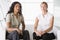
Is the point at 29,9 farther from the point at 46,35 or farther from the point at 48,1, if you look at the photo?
the point at 46,35

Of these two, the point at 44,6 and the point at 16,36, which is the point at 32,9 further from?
the point at 16,36

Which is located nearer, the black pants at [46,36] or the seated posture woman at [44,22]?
the black pants at [46,36]

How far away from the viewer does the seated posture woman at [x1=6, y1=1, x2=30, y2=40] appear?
7.77 ft

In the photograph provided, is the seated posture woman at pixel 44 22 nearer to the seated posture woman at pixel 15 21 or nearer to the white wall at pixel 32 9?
the white wall at pixel 32 9

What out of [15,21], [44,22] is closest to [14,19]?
[15,21]

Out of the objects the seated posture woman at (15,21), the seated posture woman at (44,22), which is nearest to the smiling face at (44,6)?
the seated posture woman at (44,22)

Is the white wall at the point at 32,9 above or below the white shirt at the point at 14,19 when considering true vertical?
above

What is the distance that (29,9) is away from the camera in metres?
2.43

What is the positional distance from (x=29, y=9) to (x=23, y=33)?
1.17 ft

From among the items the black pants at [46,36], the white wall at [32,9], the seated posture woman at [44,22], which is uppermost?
the white wall at [32,9]

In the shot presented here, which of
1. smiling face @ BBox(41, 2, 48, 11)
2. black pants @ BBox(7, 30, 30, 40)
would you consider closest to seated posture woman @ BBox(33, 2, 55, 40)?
smiling face @ BBox(41, 2, 48, 11)

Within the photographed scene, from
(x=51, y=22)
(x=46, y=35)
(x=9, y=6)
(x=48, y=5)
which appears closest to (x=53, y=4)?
(x=48, y=5)

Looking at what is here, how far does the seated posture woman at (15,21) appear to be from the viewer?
237 cm

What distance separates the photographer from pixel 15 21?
7.99ft
